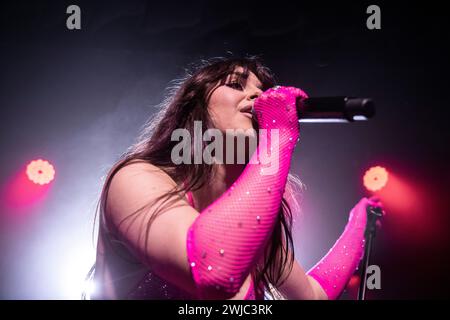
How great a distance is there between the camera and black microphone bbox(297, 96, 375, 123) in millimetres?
934

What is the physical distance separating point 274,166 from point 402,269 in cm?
336

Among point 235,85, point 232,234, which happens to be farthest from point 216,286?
point 235,85

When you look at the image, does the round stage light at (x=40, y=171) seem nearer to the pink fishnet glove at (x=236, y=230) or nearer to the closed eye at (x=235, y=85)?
the closed eye at (x=235, y=85)

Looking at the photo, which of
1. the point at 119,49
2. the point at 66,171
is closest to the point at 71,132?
the point at 66,171

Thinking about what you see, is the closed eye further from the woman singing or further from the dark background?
the dark background

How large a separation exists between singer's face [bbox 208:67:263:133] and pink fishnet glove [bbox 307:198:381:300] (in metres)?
0.70

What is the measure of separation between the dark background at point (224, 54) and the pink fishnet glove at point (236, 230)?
2469mm

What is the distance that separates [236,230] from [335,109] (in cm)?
38

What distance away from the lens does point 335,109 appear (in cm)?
98

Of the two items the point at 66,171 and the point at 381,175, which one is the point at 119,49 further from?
the point at 381,175

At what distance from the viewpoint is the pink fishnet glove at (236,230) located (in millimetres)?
834

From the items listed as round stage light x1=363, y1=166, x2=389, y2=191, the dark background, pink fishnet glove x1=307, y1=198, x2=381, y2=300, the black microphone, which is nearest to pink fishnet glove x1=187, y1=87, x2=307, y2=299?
the black microphone

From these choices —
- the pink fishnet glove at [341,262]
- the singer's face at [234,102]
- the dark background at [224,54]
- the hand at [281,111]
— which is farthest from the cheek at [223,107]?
the dark background at [224,54]

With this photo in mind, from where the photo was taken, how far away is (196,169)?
4.01 ft
